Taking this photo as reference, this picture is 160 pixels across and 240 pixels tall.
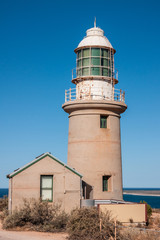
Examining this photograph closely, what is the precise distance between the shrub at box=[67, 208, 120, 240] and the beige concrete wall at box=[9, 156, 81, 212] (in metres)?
4.01

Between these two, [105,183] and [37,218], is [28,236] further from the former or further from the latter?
[105,183]

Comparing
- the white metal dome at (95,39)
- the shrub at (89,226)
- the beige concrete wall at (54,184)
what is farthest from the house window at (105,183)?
the white metal dome at (95,39)

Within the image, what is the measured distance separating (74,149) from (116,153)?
271cm

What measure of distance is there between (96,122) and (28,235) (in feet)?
30.5

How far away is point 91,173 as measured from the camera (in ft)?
75.2

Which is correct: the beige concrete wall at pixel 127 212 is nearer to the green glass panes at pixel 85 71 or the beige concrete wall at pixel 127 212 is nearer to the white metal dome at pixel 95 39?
the green glass panes at pixel 85 71

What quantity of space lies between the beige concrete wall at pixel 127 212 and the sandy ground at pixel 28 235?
3427mm

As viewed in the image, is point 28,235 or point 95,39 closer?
point 28,235

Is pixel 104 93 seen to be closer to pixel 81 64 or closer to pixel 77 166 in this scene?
pixel 81 64

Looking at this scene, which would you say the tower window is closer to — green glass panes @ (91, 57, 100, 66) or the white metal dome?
green glass panes @ (91, 57, 100, 66)

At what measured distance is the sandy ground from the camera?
15492 millimetres

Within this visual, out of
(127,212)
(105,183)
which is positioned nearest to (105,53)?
(105,183)

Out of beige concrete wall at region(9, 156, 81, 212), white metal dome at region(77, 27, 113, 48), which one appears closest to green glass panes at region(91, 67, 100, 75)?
white metal dome at region(77, 27, 113, 48)

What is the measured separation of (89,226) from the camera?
15.6m
